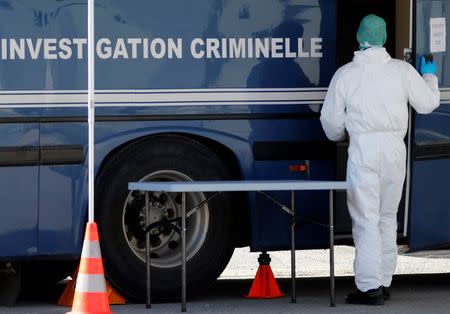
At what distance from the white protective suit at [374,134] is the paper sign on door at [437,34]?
1.24ft

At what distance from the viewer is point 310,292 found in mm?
10336

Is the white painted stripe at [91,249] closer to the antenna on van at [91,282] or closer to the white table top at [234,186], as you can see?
the antenna on van at [91,282]

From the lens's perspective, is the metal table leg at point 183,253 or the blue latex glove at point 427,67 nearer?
the metal table leg at point 183,253

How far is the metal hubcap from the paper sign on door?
1916mm

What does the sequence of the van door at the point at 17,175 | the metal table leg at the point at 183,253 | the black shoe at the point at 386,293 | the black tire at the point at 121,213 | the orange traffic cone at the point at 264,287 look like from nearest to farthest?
the metal table leg at the point at 183,253, the van door at the point at 17,175, the black tire at the point at 121,213, the black shoe at the point at 386,293, the orange traffic cone at the point at 264,287

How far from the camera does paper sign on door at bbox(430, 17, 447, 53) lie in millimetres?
9743

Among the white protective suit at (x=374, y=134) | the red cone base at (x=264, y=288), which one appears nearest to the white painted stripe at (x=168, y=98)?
the white protective suit at (x=374, y=134)

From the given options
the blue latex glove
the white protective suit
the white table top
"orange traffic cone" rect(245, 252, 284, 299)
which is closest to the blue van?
the blue latex glove

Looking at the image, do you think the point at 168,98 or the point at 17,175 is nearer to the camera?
the point at 17,175

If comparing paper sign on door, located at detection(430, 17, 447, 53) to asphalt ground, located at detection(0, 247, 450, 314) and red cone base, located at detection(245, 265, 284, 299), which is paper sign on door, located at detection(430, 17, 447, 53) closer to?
asphalt ground, located at detection(0, 247, 450, 314)

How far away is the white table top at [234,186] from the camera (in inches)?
349

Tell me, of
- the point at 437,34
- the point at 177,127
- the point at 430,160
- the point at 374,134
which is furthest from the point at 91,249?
the point at 437,34

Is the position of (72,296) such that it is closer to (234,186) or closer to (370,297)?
(234,186)

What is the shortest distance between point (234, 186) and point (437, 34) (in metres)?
1.94
